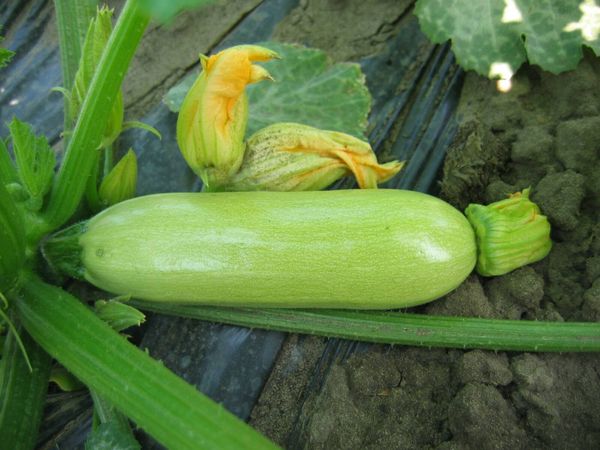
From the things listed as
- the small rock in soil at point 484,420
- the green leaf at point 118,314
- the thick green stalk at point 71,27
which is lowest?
the small rock in soil at point 484,420

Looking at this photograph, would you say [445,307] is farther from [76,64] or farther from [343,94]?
[76,64]

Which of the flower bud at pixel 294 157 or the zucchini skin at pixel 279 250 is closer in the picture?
the zucchini skin at pixel 279 250

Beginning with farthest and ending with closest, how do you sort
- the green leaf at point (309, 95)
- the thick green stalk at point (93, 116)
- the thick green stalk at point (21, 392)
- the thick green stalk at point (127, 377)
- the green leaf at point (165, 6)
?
the green leaf at point (309, 95) < the thick green stalk at point (21, 392) < the thick green stalk at point (93, 116) < the thick green stalk at point (127, 377) < the green leaf at point (165, 6)

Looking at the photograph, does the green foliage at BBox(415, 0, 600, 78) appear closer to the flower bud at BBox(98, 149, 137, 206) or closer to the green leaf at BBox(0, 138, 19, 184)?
the flower bud at BBox(98, 149, 137, 206)

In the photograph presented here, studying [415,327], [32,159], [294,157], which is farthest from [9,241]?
[415,327]

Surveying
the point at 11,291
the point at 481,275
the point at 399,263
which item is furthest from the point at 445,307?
the point at 11,291

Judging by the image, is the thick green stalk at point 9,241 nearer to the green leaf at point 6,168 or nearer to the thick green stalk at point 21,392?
the green leaf at point 6,168

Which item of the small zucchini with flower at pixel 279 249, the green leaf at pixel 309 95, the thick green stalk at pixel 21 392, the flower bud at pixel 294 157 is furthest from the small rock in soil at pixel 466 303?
the thick green stalk at pixel 21 392
